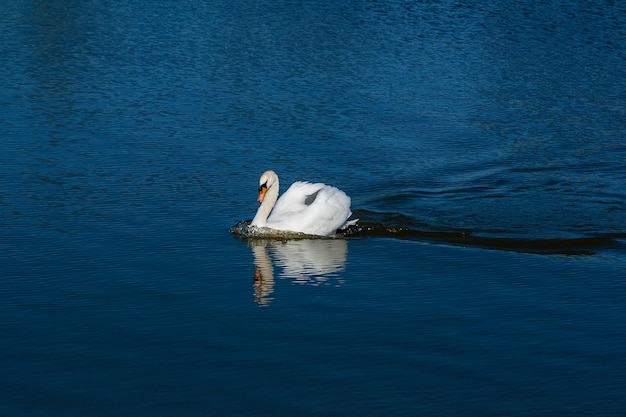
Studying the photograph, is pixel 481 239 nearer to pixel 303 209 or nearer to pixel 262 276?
pixel 303 209

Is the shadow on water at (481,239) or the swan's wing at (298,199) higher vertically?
the swan's wing at (298,199)

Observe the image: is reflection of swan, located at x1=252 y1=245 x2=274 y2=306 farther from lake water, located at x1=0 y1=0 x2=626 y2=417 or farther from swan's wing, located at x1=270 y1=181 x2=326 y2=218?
swan's wing, located at x1=270 y1=181 x2=326 y2=218

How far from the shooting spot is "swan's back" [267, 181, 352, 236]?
1383 cm

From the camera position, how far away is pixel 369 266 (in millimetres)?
12578

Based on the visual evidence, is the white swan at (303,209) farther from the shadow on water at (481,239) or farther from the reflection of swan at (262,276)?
the reflection of swan at (262,276)

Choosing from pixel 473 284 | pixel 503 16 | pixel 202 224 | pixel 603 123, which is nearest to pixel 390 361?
pixel 473 284

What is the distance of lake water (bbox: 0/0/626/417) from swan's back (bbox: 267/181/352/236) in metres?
0.39

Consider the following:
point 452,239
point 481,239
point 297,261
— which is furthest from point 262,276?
point 481,239

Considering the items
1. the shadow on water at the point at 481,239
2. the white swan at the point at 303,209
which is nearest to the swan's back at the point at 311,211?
the white swan at the point at 303,209

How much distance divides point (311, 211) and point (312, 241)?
0.36 meters

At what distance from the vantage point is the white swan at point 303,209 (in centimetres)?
1385

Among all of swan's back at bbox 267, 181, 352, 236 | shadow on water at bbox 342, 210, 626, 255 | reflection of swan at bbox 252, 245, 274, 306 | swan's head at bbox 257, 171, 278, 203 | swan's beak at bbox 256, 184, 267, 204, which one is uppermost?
swan's head at bbox 257, 171, 278, 203

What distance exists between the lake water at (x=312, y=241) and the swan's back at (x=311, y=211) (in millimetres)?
387

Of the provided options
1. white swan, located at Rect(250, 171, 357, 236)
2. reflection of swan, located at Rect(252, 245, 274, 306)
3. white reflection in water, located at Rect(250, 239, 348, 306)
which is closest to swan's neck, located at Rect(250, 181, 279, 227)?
white swan, located at Rect(250, 171, 357, 236)
